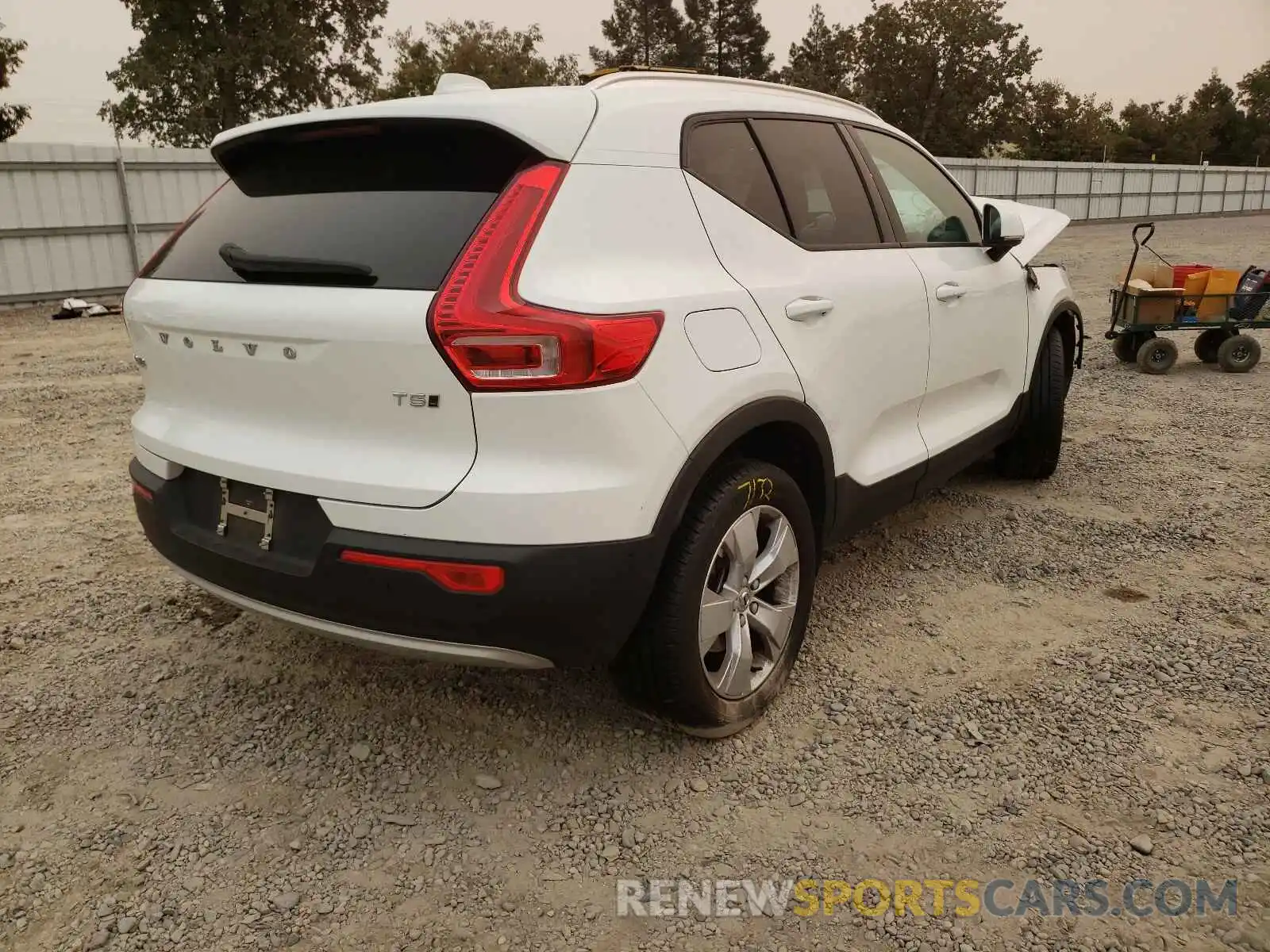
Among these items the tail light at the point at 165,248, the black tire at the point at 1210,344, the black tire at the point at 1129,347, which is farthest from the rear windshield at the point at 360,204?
the black tire at the point at 1210,344

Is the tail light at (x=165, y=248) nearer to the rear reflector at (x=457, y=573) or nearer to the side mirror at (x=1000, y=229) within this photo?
the rear reflector at (x=457, y=573)

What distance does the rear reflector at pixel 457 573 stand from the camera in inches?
82.4

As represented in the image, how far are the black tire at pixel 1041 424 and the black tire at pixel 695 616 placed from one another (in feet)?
7.89

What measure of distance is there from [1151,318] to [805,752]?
6.42 metres

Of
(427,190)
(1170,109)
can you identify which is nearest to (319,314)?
(427,190)

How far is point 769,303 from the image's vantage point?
2.61 meters

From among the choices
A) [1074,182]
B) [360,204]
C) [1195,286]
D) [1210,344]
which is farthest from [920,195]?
[1074,182]

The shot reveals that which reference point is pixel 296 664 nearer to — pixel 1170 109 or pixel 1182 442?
pixel 1182 442

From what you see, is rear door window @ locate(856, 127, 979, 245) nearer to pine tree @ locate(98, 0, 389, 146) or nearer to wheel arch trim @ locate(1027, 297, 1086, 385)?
wheel arch trim @ locate(1027, 297, 1086, 385)

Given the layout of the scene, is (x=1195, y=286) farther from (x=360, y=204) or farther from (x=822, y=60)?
(x=822, y=60)

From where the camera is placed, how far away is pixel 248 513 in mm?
2393

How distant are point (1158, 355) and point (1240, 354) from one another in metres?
0.68

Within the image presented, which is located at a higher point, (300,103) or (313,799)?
(300,103)

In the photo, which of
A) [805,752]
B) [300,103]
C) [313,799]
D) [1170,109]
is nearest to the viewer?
[313,799]
